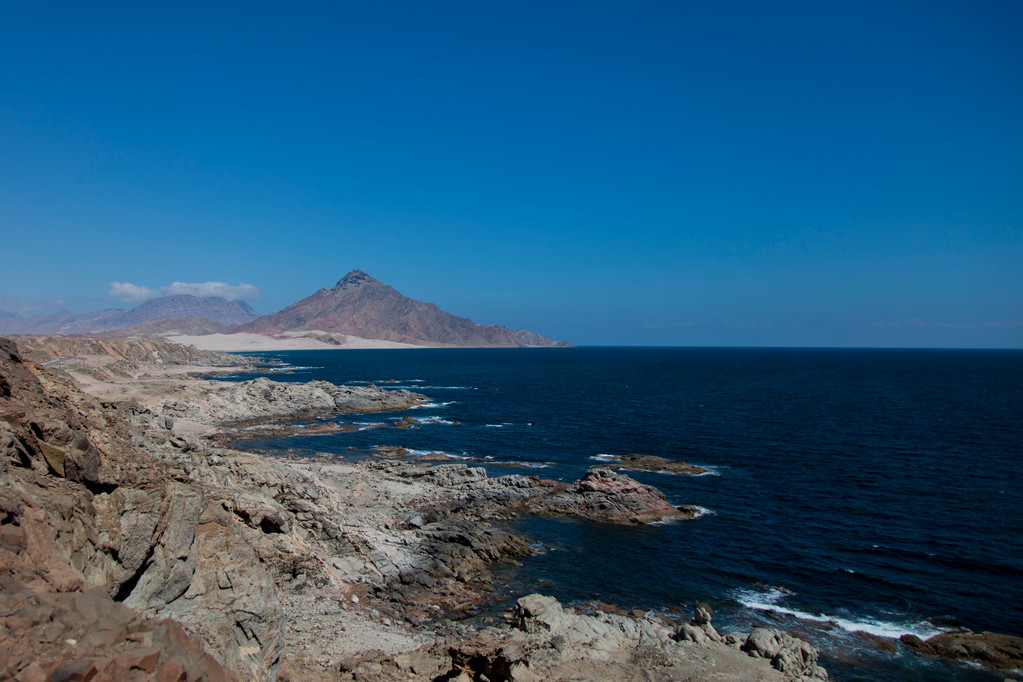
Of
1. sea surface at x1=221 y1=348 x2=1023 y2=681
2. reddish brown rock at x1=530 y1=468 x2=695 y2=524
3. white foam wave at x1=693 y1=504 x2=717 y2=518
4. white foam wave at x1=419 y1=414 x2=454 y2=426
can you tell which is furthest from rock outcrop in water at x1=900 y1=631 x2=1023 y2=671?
white foam wave at x1=419 y1=414 x2=454 y2=426

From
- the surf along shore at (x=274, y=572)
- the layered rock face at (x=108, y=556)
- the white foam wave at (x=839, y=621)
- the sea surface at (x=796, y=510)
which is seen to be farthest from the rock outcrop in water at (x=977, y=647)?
the layered rock face at (x=108, y=556)

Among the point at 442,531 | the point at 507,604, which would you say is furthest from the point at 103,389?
the point at 507,604

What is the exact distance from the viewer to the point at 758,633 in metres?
18.7

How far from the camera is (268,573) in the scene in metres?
13.0

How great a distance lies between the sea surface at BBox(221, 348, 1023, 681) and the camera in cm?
2347

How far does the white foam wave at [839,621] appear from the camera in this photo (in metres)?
21.7

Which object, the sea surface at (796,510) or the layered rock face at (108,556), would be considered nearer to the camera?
the layered rock face at (108,556)

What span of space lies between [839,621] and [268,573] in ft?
74.2

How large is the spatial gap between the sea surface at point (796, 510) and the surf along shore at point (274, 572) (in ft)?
8.96

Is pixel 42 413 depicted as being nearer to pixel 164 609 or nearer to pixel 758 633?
pixel 164 609

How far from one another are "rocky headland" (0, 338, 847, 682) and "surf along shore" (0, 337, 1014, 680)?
44 mm

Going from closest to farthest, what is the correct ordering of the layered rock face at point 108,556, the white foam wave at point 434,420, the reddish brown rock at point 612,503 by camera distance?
the layered rock face at point 108,556 < the reddish brown rock at point 612,503 < the white foam wave at point 434,420

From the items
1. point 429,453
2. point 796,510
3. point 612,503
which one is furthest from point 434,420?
point 796,510

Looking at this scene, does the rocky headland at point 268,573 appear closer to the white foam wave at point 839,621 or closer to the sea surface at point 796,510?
the sea surface at point 796,510
